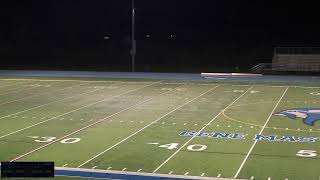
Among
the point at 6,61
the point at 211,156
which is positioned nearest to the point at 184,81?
the point at 211,156

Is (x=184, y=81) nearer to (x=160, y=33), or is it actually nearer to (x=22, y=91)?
(x=22, y=91)

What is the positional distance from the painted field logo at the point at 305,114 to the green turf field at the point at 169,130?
7 centimetres

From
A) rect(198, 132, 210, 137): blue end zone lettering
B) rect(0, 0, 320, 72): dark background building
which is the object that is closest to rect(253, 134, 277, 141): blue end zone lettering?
Result: rect(198, 132, 210, 137): blue end zone lettering

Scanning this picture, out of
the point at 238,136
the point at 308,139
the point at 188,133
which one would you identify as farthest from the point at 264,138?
the point at 188,133

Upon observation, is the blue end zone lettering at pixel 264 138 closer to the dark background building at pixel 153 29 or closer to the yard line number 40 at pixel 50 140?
the yard line number 40 at pixel 50 140

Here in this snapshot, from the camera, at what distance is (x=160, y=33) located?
58.0 meters

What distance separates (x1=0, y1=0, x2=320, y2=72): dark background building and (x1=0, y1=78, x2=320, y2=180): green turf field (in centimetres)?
2688

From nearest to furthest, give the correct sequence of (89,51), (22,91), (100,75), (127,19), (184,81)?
1. (22,91)
2. (184,81)
3. (100,75)
4. (89,51)
5. (127,19)

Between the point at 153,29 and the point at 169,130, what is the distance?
4386 centimetres

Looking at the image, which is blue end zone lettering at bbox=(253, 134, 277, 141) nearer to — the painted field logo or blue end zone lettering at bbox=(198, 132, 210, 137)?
blue end zone lettering at bbox=(198, 132, 210, 137)

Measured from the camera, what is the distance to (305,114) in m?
18.1

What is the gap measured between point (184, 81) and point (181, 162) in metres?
18.4

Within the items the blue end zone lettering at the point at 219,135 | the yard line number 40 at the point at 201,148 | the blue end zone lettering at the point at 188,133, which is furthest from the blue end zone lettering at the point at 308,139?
the blue end zone lettering at the point at 188,133

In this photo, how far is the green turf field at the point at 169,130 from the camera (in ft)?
38.1
